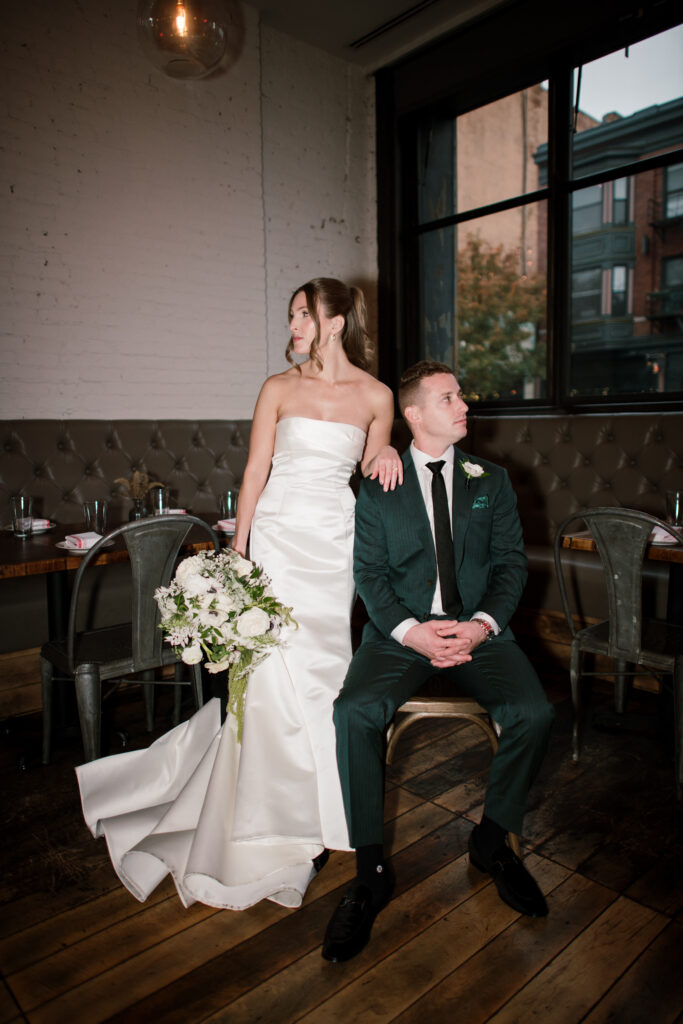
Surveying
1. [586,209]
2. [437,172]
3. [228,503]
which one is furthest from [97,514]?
[437,172]

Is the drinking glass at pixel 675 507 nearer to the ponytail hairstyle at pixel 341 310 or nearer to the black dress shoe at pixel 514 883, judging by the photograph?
the ponytail hairstyle at pixel 341 310

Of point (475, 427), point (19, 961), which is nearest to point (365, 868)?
point (19, 961)

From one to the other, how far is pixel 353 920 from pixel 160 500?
2.11 meters

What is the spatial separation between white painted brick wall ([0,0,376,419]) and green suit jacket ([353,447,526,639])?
97.7 inches

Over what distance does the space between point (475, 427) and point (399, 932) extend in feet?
10.9

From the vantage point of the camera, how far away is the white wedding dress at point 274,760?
193 cm

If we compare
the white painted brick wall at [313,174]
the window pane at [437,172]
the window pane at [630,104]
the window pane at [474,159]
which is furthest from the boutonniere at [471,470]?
the window pane at [437,172]

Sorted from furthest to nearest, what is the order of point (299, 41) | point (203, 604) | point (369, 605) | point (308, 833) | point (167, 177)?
point (299, 41), point (167, 177), point (369, 605), point (308, 833), point (203, 604)

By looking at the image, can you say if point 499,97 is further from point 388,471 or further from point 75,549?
point 75,549

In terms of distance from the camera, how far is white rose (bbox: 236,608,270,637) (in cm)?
179

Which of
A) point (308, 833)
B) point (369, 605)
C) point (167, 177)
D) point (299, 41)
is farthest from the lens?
point (299, 41)

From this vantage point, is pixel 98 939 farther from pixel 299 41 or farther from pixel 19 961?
pixel 299 41

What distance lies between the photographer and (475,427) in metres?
4.57

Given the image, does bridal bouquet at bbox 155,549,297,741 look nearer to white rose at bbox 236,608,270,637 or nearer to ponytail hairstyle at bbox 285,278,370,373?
white rose at bbox 236,608,270,637
